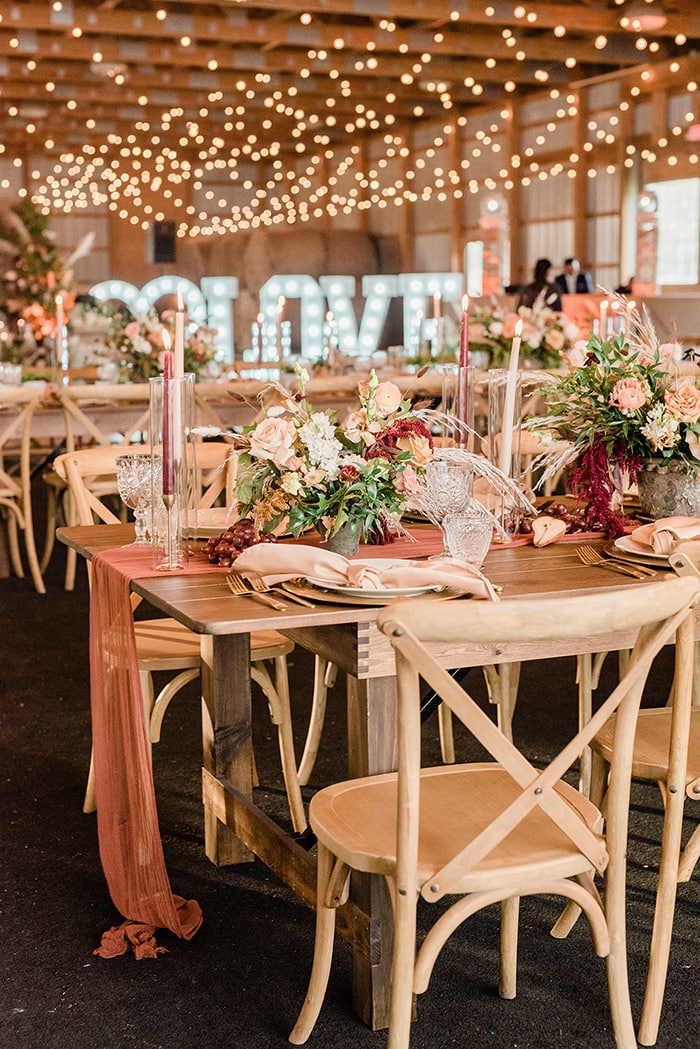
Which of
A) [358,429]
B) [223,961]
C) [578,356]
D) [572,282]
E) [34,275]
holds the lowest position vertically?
[223,961]

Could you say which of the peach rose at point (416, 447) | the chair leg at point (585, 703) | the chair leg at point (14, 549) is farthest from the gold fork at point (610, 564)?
the chair leg at point (14, 549)

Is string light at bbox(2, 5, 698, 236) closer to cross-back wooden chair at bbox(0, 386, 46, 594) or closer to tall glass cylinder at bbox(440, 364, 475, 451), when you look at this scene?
cross-back wooden chair at bbox(0, 386, 46, 594)

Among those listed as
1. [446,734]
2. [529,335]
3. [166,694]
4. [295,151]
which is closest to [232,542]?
[166,694]

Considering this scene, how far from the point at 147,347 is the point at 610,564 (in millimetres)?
4119

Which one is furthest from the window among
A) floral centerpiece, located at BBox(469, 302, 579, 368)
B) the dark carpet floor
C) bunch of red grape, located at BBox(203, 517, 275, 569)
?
bunch of red grape, located at BBox(203, 517, 275, 569)

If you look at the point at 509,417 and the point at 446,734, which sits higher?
the point at 509,417

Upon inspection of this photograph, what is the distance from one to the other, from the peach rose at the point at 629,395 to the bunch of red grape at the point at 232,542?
0.76m

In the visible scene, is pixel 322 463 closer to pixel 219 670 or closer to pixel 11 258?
pixel 219 670

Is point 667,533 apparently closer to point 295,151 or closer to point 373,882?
point 373,882

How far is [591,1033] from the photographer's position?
2.19m

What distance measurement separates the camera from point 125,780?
250 cm

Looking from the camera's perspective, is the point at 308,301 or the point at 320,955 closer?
the point at 320,955

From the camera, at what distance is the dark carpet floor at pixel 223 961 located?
220 cm

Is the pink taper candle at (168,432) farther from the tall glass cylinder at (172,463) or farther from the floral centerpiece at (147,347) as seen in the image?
the floral centerpiece at (147,347)
